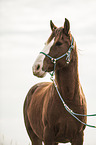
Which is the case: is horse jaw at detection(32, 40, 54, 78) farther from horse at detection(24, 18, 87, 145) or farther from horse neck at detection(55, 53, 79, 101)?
horse neck at detection(55, 53, 79, 101)

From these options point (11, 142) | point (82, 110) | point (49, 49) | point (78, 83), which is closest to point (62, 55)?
point (49, 49)

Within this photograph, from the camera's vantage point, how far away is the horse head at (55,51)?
15.4 ft

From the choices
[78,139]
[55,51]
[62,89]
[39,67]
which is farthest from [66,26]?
[78,139]

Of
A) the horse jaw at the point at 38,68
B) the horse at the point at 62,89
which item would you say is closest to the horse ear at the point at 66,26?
the horse at the point at 62,89

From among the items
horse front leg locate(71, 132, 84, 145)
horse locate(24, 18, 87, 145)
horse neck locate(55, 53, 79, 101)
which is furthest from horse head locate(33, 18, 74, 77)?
horse front leg locate(71, 132, 84, 145)

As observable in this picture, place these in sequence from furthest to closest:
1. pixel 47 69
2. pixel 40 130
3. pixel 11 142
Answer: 1. pixel 11 142
2. pixel 40 130
3. pixel 47 69

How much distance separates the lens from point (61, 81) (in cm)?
499

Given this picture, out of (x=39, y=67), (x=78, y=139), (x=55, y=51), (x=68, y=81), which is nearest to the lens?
(x=39, y=67)

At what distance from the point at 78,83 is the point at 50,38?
93cm

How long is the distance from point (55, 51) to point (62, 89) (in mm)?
689

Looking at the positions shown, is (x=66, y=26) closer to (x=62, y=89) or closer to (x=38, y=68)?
(x=38, y=68)

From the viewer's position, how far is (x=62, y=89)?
16.5ft

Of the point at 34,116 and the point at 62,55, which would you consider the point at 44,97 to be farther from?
the point at 62,55

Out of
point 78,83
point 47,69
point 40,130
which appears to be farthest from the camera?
point 40,130
